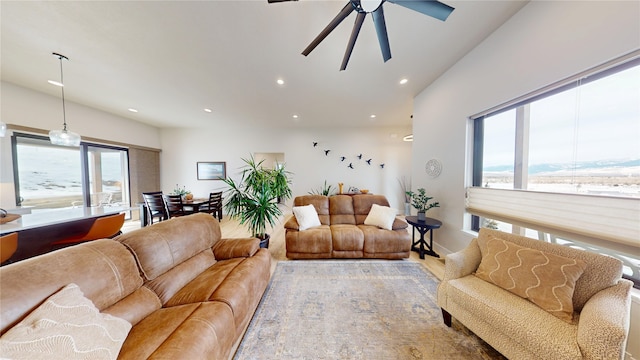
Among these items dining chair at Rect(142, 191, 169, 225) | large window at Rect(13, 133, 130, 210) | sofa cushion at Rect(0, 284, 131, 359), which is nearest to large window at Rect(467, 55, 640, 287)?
sofa cushion at Rect(0, 284, 131, 359)

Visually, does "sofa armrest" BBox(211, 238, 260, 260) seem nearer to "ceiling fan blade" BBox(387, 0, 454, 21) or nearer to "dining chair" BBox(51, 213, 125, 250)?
"dining chair" BBox(51, 213, 125, 250)

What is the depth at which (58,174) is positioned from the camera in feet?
11.7

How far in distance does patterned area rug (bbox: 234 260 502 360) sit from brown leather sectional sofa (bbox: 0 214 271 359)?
297mm

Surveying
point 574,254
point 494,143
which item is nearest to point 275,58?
point 494,143

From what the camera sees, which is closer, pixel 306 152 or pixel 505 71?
pixel 505 71

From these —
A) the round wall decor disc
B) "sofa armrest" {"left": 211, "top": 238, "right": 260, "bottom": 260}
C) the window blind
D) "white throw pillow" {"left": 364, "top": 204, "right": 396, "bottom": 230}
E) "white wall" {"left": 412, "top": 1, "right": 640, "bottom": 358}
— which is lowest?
"sofa armrest" {"left": 211, "top": 238, "right": 260, "bottom": 260}

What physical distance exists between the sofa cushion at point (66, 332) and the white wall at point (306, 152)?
15.5ft

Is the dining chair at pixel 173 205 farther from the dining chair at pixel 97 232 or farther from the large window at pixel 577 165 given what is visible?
the large window at pixel 577 165

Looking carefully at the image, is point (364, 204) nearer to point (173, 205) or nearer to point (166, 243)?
point (166, 243)

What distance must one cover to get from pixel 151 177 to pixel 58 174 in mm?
1800

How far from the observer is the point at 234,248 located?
1988 mm

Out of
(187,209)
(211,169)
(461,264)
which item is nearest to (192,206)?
(187,209)

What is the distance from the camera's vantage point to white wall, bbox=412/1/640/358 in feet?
4.24

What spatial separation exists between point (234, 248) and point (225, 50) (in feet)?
7.71
